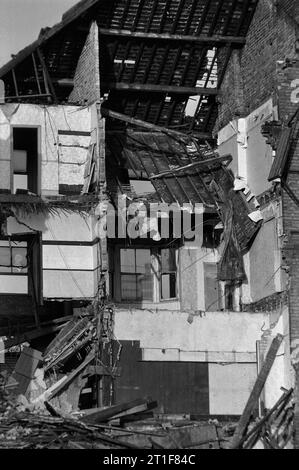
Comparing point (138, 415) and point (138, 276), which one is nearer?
point (138, 415)

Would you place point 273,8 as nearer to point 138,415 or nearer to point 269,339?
point 269,339

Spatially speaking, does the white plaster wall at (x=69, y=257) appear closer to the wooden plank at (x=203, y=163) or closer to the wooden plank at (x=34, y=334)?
the wooden plank at (x=34, y=334)

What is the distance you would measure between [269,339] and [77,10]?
10.2m

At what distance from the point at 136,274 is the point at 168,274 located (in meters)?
0.89

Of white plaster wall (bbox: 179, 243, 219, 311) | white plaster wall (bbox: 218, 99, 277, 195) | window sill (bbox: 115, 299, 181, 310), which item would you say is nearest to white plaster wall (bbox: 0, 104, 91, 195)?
window sill (bbox: 115, 299, 181, 310)

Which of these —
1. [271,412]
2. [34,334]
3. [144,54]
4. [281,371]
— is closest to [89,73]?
[144,54]

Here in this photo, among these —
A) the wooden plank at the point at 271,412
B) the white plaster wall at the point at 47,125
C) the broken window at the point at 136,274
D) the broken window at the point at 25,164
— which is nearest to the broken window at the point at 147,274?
the broken window at the point at 136,274

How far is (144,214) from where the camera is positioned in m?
35.4

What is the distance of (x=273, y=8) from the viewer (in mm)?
35656

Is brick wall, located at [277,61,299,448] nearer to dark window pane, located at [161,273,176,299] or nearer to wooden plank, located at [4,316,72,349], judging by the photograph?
dark window pane, located at [161,273,176,299]

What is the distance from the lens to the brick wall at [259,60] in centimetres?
3509
